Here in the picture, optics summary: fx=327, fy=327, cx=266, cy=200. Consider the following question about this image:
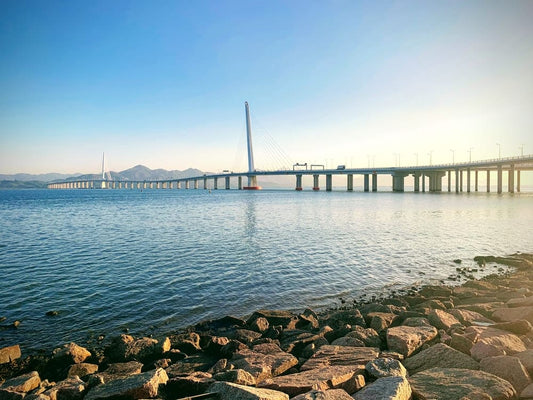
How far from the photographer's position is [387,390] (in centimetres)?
394

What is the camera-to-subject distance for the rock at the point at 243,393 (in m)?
3.89

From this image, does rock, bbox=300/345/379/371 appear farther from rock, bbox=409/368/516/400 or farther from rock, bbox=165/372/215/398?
rock, bbox=165/372/215/398

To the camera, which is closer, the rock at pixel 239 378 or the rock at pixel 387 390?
the rock at pixel 387 390

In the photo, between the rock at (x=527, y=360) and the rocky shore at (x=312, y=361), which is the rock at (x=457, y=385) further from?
the rock at (x=527, y=360)

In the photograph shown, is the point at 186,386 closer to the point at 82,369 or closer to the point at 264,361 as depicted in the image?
the point at 264,361

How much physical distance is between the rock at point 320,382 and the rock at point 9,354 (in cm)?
567

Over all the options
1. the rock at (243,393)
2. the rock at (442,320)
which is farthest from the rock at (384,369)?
the rock at (442,320)

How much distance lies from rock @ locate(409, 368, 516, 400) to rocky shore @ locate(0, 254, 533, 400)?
0.01m

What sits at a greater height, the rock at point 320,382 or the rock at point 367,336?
the rock at point 320,382

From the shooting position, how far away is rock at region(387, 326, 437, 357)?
586 centimetres

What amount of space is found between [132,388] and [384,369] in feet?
11.6

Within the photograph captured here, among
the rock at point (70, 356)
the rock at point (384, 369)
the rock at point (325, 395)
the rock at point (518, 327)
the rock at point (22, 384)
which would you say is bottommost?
the rock at point (70, 356)

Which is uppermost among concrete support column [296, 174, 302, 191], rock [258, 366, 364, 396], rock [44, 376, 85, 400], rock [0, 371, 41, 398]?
concrete support column [296, 174, 302, 191]

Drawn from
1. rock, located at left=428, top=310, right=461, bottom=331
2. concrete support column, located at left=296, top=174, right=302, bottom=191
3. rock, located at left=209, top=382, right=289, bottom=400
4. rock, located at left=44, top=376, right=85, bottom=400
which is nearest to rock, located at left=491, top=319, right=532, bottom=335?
rock, located at left=428, top=310, right=461, bottom=331
